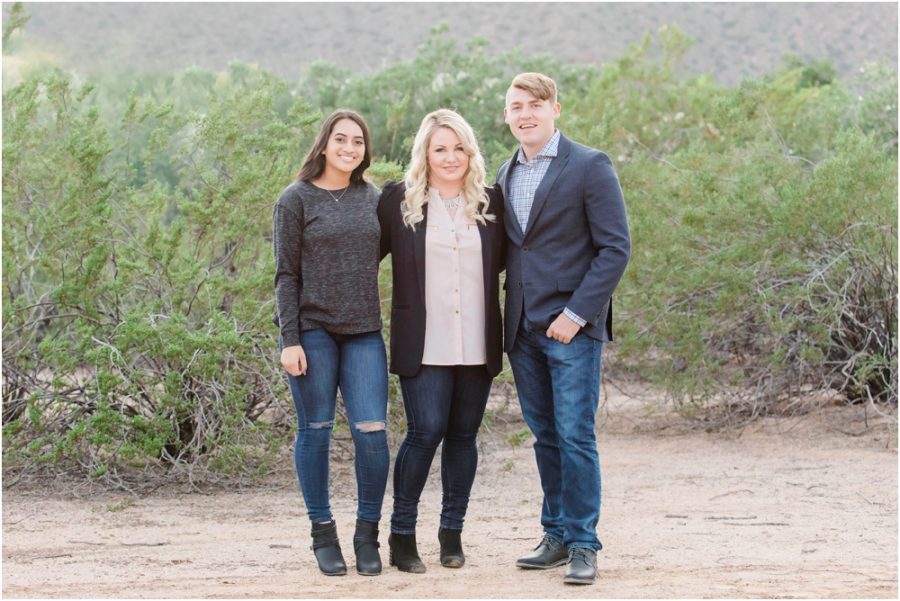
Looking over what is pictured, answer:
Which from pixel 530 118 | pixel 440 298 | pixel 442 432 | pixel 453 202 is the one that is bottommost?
pixel 442 432

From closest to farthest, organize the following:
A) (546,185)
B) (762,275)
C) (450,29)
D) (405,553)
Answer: (546,185) → (405,553) → (762,275) → (450,29)

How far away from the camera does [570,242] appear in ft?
16.2

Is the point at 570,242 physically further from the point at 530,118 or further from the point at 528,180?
the point at 530,118

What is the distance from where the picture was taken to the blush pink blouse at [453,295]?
4.86 metres

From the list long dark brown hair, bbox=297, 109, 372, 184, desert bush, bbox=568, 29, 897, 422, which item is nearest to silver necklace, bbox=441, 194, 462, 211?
long dark brown hair, bbox=297, 109, 372, 184

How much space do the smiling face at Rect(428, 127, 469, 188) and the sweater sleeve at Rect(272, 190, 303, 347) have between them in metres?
0.57

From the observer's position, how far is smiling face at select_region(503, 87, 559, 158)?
5.03 metres

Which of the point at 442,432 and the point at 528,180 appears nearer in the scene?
the point at 442,432

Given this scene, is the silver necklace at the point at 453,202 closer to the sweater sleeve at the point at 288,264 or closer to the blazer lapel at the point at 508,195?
the blazer lapel at the point at 508,195

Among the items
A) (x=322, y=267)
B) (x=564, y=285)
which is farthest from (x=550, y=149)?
(x=322, y=267)

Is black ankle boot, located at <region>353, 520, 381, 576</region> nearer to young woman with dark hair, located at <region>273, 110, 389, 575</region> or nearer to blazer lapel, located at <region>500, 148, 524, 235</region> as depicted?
young woman with dark hair, located at <region>273, 110, 389, 575</region>

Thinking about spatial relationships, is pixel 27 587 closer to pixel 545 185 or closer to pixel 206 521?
pixel 206 521

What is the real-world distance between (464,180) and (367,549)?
5.08ft

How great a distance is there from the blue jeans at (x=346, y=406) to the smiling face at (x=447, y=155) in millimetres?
710
